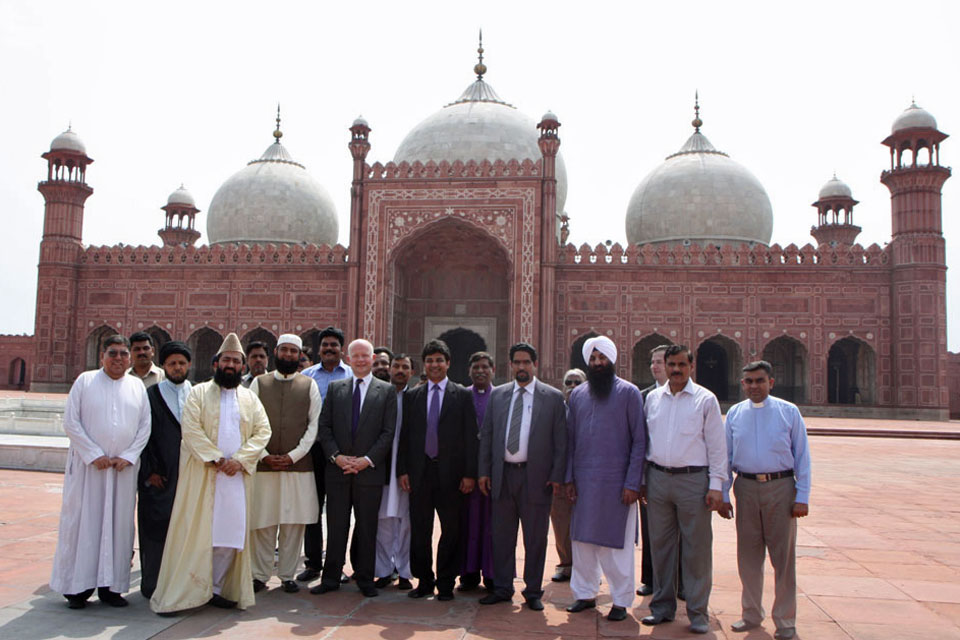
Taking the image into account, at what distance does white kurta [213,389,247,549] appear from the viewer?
3488 millimetres

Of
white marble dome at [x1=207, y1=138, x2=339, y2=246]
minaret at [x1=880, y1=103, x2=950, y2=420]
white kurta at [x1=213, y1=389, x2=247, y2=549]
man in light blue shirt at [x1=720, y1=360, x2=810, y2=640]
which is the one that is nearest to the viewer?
man in light blue shirt at [x1=720, y1=360, x2=810, y2=640]

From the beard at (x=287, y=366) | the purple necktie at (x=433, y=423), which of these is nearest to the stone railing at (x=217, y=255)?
the beard at (x=287, y=366)

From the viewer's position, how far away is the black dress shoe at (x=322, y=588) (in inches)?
144

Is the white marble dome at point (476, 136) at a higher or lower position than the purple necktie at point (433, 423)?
higher

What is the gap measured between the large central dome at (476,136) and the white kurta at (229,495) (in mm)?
15430

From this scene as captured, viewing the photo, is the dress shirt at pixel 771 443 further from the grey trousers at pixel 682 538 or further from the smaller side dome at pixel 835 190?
the smaller side dome at pixel 835 190

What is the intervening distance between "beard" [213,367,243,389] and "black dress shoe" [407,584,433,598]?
133 cm

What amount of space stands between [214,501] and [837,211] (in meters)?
23.7

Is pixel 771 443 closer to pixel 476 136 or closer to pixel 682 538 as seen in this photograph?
pixel 682 538

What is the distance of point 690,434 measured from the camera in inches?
134

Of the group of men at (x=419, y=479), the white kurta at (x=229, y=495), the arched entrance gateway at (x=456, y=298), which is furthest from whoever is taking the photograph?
the arched entrance gateway at (x=456, y=298)

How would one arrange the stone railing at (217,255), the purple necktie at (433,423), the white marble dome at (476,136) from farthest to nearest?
the white marble dome at (476,136) < the stone railing at (217,255) < the purple necktie at (433,423)

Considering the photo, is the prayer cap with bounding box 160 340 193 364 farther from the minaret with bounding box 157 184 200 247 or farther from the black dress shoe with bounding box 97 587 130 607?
the minaret with bounding box 157 184 200 247

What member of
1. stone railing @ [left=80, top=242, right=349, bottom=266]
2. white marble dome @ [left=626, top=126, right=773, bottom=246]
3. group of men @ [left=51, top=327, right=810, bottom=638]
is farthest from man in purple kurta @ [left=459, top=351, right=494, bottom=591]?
white marble dome @ [left=626, top=126, right=773, bottom=246]
